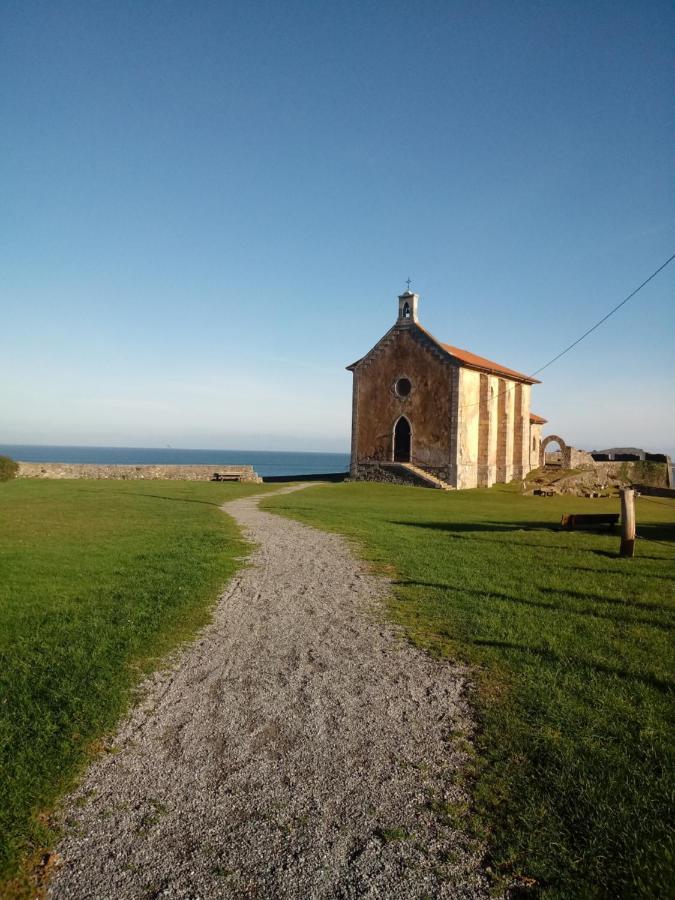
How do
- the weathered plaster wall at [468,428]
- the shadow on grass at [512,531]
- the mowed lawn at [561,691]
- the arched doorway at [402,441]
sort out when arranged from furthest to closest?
the arched doorway at [402,441], the weathered plaster wall at [468,428], the shadow on grass at [512,531], the mowed lawn at [561,691]

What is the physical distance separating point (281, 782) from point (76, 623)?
187 inches

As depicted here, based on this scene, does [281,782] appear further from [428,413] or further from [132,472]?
[132,472]

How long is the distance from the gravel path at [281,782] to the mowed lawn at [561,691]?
14.9 inches

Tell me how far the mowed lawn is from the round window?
24.7 m

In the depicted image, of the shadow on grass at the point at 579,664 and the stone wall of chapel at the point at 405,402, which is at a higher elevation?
the stone wall of chapel at the point at 405,402

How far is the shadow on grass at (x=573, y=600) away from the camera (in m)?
7.99

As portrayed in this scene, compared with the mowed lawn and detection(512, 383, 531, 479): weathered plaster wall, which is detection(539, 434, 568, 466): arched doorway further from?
the mowed lawn

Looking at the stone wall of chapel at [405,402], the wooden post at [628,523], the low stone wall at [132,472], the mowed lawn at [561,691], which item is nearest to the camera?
Answer: the mowed lawn at [561,691]

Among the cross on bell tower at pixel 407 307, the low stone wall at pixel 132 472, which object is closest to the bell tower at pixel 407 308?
the cross on bell tower at pixel 407 307

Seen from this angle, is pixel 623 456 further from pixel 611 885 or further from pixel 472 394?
pixel 611 885

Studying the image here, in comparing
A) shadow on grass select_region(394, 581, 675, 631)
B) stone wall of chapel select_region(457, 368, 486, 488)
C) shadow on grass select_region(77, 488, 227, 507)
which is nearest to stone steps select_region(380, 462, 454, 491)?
stone wall of chapel select_region(457, 368, 486, 488)

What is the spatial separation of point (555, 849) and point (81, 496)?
26210mm

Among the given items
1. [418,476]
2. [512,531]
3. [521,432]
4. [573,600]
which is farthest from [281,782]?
[521,432]

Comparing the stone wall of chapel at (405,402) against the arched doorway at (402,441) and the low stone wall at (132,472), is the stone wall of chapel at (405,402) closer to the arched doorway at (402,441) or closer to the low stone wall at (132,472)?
the arched doorway at (402,441)
